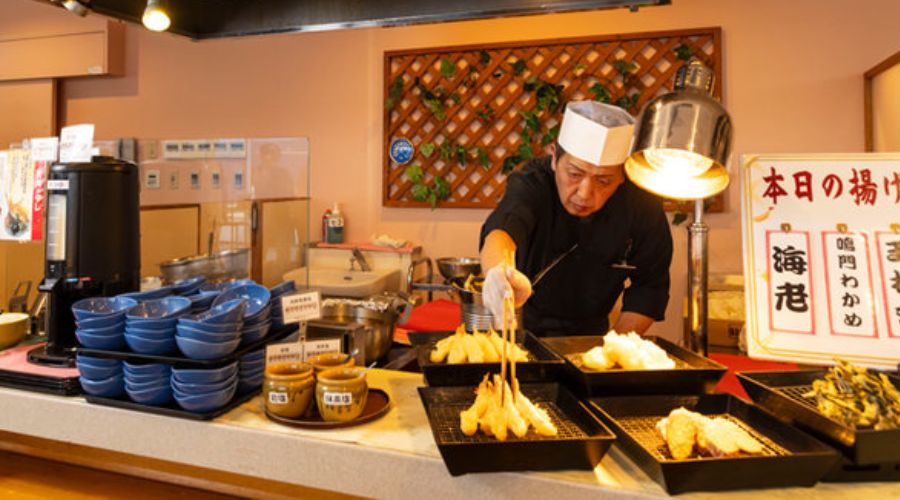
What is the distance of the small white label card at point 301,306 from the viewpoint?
1.37 metres

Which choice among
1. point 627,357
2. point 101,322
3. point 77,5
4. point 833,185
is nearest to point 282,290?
point 101,322

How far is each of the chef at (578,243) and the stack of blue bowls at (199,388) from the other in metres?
0.92

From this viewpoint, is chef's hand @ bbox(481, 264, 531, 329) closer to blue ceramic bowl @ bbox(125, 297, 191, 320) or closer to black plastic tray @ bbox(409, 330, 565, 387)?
black plastic tray @ bbox(409, 330, 565, 387)

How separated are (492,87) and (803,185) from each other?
3.03m

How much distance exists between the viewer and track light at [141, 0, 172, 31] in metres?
1.70

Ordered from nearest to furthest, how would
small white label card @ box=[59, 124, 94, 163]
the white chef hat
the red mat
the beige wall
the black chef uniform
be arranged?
small white label card @ box=[59, 124, 94, 163] → the white chef hat → the black chef uniform → the red mat → the beige wall

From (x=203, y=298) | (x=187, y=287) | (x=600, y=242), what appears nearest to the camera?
(x=203, y=298)

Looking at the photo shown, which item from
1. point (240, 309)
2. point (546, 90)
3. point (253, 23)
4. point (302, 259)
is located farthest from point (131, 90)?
point (240, 309)

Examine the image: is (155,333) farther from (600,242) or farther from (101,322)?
(600,242)

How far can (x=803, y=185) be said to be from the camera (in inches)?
55.0

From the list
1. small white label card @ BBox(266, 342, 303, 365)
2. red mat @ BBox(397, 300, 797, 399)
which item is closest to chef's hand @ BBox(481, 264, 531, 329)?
small white label card @ BBox(266, 342, 303, 365)

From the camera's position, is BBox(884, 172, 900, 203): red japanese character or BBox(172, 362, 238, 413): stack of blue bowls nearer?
BBox(172, 362, 238, 413): stack of blue bowls

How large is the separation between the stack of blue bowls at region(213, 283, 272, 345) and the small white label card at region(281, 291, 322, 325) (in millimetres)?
49

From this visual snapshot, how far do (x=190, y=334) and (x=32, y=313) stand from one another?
106 centimetres
